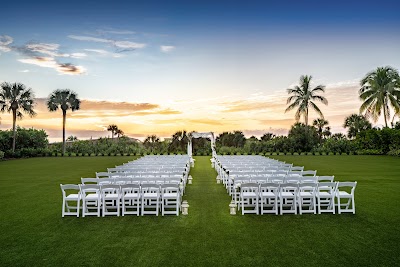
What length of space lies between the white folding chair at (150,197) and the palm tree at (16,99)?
41.1 meters

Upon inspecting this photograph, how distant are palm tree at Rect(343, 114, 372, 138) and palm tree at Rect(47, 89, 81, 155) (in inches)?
2257

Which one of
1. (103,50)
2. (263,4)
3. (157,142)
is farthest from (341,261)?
(157,142)

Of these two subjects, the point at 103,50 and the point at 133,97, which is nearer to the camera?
the point at 103,50

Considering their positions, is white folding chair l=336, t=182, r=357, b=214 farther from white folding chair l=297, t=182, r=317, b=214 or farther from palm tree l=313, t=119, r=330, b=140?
palm tree l=313, t=119, r=330, b=140

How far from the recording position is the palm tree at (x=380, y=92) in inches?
1849

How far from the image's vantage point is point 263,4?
20.2 metres

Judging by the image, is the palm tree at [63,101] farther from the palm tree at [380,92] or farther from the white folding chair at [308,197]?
the white folding chair at [308,197]

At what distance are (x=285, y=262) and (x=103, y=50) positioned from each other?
954 inches

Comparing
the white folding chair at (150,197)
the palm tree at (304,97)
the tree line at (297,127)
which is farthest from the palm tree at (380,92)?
the white folding chair at (150,197)

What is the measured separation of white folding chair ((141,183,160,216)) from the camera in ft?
28.1

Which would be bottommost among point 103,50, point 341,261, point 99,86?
point 341,261

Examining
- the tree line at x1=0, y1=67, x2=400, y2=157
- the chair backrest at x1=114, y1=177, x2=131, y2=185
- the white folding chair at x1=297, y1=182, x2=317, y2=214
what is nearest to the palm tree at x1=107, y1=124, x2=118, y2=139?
the tree line at x1=0, y1=67, x2=400, y2=157

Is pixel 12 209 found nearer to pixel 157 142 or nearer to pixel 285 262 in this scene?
pixel 285 262

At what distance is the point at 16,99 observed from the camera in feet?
148
